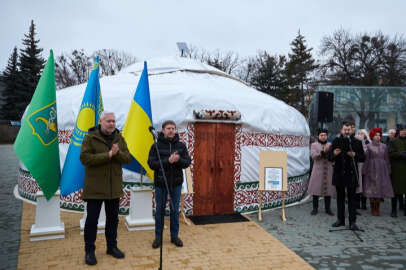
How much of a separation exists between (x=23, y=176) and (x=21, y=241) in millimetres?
2927

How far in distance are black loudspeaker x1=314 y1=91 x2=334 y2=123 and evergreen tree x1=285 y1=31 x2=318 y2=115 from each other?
17066 mm

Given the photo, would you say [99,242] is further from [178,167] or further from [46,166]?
[178,167]

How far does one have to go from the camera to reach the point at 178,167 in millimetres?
3549

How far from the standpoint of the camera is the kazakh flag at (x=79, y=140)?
3.71 metres

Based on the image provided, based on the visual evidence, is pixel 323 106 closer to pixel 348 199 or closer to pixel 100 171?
pixel 348 199

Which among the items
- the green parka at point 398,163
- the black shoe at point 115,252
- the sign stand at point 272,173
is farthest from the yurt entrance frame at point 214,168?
the green parka at point 398,163

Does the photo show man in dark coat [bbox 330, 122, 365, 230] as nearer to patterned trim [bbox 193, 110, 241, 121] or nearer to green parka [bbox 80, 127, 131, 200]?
patterned trim [bbox 193, 110, 241, 121]

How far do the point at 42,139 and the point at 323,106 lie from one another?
6.55m

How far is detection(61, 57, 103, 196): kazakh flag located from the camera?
3707 mm

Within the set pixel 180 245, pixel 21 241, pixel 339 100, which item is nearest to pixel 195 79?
pixel 180 245

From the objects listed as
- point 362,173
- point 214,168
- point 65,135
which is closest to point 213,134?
point 214,168

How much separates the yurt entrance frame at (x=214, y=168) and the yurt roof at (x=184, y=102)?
33cm

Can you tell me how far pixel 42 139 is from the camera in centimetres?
362

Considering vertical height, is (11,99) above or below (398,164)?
above
